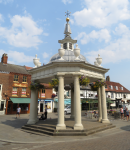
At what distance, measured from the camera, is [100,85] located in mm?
12938

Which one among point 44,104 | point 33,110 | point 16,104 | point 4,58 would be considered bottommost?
point 44,104

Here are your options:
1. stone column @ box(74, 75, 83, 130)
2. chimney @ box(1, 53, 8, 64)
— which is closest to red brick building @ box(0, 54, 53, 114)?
chimney @ box(1, 53, 8, 64)

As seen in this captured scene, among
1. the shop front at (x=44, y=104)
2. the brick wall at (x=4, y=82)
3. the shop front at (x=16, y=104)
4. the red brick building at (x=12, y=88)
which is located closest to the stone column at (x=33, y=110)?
the red brick building at (x=12, y=88)

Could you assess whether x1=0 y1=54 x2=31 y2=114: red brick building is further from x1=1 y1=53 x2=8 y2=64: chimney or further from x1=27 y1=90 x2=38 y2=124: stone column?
x1=27 y1=90 x2=38 y2=124: stone column

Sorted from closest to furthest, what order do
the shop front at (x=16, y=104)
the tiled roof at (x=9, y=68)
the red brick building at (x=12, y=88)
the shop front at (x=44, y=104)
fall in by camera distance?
the red brick building at (x=12, y=88)
the shop front at (x=16, y=104)
the tiled roof at (x=9, y=68)
the shop front at (x=44, y=104)

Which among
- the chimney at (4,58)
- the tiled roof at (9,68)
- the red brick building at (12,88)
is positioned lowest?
the red brick building at (12,88)

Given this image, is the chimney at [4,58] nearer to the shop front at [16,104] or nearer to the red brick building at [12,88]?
the red brick building at [12,88]

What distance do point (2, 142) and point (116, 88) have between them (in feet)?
161

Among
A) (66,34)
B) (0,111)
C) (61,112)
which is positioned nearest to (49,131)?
(61,112)

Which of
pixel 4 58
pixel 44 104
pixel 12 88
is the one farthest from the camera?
pixel 44 104

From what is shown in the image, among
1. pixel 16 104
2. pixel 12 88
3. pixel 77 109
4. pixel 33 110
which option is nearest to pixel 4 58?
pixel 12 88

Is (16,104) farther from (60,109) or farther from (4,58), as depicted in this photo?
(60,109)

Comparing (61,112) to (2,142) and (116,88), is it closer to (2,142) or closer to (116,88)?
(2,142)

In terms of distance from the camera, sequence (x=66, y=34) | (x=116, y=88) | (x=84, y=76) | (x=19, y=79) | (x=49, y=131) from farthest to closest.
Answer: (x=116, y=88)
(x=19, y=79)
(x=66, y=34)
(x=84, y=76)
(x=49, y=131)
